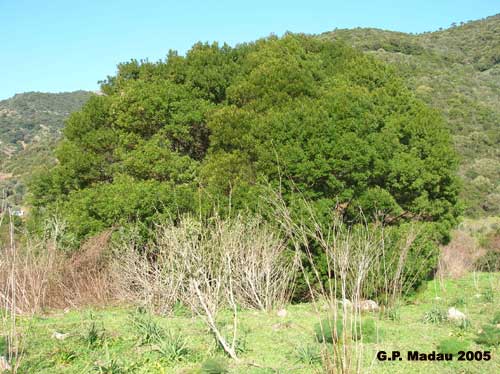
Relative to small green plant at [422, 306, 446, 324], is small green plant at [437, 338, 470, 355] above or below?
above

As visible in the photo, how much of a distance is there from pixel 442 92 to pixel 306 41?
21.3 meters

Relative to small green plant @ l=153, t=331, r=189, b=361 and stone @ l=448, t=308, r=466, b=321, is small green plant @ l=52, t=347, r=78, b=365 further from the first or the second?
stone @ l=448, t=308, r=466, b=321

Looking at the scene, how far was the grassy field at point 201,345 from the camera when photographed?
16.2 ft

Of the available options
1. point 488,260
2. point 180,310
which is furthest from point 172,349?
point 488,260

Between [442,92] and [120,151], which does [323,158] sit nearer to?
[120,151]

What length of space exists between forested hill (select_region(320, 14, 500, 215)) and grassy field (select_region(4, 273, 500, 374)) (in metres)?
13.1

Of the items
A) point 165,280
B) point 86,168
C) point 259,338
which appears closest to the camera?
point 259,338

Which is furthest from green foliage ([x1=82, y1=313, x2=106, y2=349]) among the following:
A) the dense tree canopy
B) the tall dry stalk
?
the dense tree canopy

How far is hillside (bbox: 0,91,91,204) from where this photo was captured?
32219 mm

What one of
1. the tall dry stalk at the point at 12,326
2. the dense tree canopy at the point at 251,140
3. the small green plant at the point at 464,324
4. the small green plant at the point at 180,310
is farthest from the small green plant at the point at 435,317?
the tall dry stalk at the point at 12,326

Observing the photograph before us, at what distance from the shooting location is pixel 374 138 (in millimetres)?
Result: 10453

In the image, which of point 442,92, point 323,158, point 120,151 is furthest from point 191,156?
point 442,92

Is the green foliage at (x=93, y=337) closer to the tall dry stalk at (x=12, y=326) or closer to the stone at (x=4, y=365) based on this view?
the tall dry stalk at (x=12, y=326)

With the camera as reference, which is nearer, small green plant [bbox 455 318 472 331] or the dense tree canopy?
small green plant [bbox 455 318 472 331]
